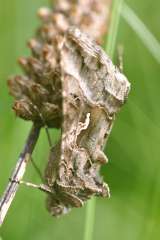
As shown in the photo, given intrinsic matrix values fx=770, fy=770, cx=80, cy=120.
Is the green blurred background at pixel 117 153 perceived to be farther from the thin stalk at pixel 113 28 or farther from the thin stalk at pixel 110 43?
the thin stalk at pixel 113 28

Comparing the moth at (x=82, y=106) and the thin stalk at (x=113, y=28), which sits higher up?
the thin stalk at (x=113, y=28)

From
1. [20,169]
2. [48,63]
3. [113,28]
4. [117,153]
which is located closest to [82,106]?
[48,63]

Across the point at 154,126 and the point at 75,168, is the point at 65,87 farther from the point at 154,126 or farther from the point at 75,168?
the point at 154,126

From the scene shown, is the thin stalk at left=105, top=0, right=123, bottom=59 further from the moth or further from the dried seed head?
the moth

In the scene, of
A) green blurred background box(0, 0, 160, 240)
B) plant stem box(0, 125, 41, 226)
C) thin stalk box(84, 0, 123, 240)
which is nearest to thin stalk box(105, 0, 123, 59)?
thin stalk box(84, 0, 123, 240)

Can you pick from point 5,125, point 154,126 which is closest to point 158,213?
point 154,126

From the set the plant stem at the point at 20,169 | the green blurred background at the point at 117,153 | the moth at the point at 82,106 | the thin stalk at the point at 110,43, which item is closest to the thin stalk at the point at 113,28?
the thin stalk at the point at 110,43

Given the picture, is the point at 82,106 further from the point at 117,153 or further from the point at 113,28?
the point at 117,153

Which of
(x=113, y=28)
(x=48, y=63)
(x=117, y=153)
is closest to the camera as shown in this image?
(x=48, y=63)
